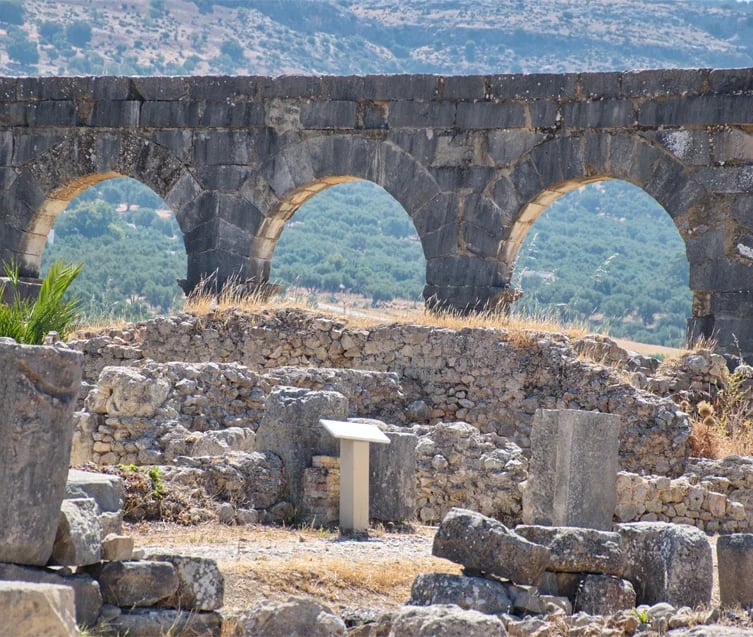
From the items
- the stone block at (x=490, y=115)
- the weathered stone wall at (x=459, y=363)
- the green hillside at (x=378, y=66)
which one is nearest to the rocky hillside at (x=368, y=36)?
the green hillside at (x=378, y=66)

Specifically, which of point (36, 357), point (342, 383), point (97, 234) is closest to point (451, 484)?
point (342, 383)

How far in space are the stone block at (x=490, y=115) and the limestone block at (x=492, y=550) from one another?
10.2m

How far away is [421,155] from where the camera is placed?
19156 mm

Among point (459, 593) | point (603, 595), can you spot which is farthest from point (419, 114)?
point (459, 593)

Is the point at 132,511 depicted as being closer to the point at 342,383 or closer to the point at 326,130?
the point at 342,383

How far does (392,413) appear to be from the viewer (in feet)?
49.4

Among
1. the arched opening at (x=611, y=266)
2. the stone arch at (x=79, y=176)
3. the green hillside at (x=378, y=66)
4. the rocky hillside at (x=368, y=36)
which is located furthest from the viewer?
the rocky hillside at (x=368, y=36)

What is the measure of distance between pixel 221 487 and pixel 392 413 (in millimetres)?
3637

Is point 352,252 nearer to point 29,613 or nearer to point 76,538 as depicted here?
point 76,538

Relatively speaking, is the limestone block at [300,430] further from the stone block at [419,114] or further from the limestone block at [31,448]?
the stone block at [419,114]

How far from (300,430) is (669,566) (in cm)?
323

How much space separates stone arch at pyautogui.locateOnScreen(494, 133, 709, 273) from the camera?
17.9 meters

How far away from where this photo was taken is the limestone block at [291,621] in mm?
7664

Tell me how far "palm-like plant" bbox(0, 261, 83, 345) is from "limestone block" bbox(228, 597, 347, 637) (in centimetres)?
714
